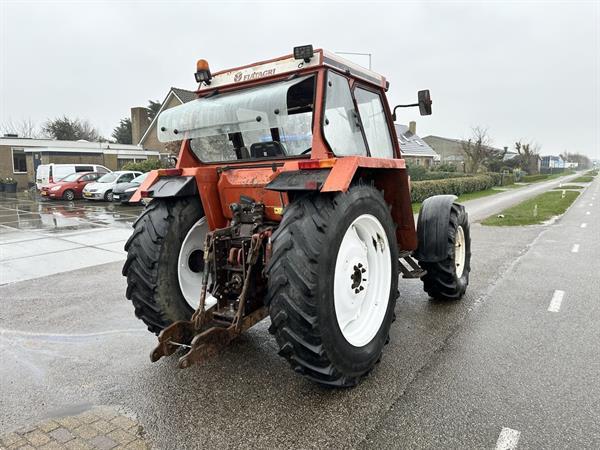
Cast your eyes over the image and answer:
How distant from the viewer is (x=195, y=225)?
372cm

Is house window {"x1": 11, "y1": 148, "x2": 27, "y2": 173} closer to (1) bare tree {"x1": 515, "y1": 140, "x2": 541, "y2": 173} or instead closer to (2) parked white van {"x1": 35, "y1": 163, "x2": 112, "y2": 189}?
(2) parked white van {"x1": 35, "y1": 163, "x2": 112, "y2": 189}

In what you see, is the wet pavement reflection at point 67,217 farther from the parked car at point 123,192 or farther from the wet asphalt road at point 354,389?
the wet asphalt road at point 354,389

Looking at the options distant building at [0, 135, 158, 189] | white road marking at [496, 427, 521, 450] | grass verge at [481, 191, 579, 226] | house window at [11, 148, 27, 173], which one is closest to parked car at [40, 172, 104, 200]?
distant building at [0, 135, 158, 189]

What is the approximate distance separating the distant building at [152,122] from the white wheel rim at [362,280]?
2944 cm

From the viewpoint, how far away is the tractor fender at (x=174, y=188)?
3.54m

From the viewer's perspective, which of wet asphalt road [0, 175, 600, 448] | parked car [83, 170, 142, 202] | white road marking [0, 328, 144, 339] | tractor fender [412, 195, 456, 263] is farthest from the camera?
parked car [83, 170, 142, 202]

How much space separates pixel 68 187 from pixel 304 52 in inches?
844

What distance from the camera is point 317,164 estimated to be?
2.97 m

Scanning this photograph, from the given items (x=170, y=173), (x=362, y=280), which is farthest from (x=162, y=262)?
(x=362, y=280)

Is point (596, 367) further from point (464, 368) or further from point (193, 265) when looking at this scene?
point (193, 265)

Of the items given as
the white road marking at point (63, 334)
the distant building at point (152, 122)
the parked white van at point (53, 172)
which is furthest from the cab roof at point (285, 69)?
the distant building at point (152, 122)

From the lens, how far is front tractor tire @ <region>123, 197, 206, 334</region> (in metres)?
3.46

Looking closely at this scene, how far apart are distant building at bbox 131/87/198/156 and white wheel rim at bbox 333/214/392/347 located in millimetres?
29444

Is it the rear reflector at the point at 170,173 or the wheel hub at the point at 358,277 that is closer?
the wheel hub at the point at 358,277
